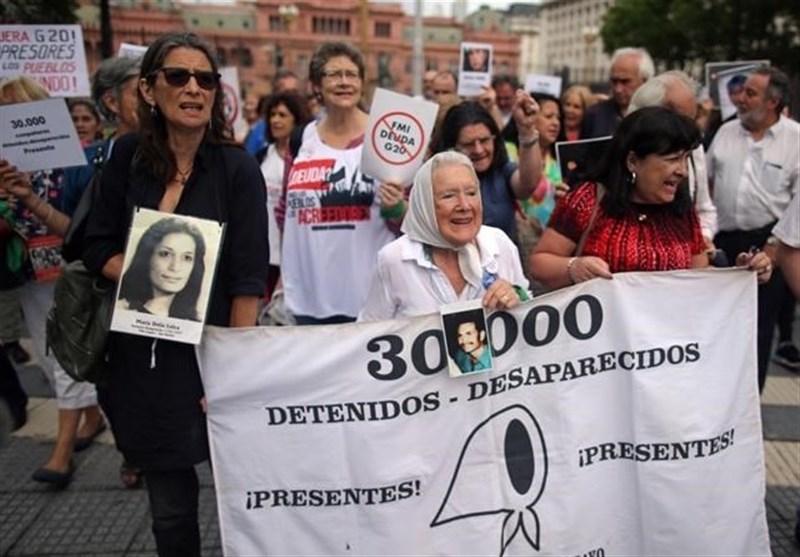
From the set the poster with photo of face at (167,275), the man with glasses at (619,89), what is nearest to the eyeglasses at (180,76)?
the poster with photo of face at (167,275)

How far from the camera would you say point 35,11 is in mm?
9828

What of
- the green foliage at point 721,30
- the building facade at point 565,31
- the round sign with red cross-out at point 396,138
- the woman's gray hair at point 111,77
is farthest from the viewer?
the building facade at point 565,31

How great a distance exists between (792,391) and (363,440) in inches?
153

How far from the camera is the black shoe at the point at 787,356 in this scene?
5605 millimetres

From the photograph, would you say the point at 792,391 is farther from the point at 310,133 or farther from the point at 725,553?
the point at 310,133

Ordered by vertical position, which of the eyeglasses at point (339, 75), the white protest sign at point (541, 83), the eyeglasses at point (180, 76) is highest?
the white protest sign at point (541, 83)

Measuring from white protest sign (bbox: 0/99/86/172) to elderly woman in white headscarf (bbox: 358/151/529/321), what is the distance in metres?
1.67

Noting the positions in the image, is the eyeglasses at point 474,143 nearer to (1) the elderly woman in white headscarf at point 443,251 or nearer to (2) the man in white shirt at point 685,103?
(2) the man in white shirt at point 685,103

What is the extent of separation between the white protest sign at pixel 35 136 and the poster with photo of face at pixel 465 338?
201 cm

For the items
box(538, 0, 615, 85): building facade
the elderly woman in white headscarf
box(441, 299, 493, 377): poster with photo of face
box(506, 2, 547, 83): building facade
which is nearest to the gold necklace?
the elderly woman in white headscarf

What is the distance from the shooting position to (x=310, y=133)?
364cm

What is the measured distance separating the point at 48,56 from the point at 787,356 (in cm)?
534

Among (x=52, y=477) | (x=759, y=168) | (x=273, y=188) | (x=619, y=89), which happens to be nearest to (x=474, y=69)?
(x=619, y=89)

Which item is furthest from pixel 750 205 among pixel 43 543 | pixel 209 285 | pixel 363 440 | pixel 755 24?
pixel 755 24
